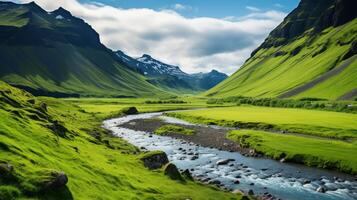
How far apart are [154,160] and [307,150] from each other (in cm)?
3476

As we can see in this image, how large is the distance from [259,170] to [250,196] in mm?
18604

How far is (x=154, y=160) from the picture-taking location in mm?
63906

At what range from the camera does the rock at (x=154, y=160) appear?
6241 cm

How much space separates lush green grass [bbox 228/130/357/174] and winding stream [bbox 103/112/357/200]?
277cm

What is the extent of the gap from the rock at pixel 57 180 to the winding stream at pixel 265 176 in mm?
29245

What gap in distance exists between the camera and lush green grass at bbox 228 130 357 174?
69.0 metres

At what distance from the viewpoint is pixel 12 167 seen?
3334 centimetres

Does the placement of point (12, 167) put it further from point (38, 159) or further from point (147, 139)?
point (147, 139)

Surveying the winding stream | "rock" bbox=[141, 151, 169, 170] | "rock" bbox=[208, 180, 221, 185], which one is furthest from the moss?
the winding stream

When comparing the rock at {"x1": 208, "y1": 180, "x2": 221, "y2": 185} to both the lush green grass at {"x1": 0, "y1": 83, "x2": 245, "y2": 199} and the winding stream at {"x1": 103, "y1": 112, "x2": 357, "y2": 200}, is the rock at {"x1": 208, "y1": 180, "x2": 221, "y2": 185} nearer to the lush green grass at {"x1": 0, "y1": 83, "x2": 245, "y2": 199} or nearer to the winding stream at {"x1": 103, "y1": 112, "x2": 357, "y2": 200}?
the winding stream at {"x1": 103, "y1": 112, "x2": 357, "y2": 200}

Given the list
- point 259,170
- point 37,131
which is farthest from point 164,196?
point 259,170

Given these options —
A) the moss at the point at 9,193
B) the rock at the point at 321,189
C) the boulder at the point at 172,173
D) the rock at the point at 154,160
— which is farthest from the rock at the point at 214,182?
the moss at the point at 9,193

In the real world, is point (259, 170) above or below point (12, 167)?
below

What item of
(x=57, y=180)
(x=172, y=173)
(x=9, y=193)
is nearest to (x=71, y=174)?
(x=57, y=180)
